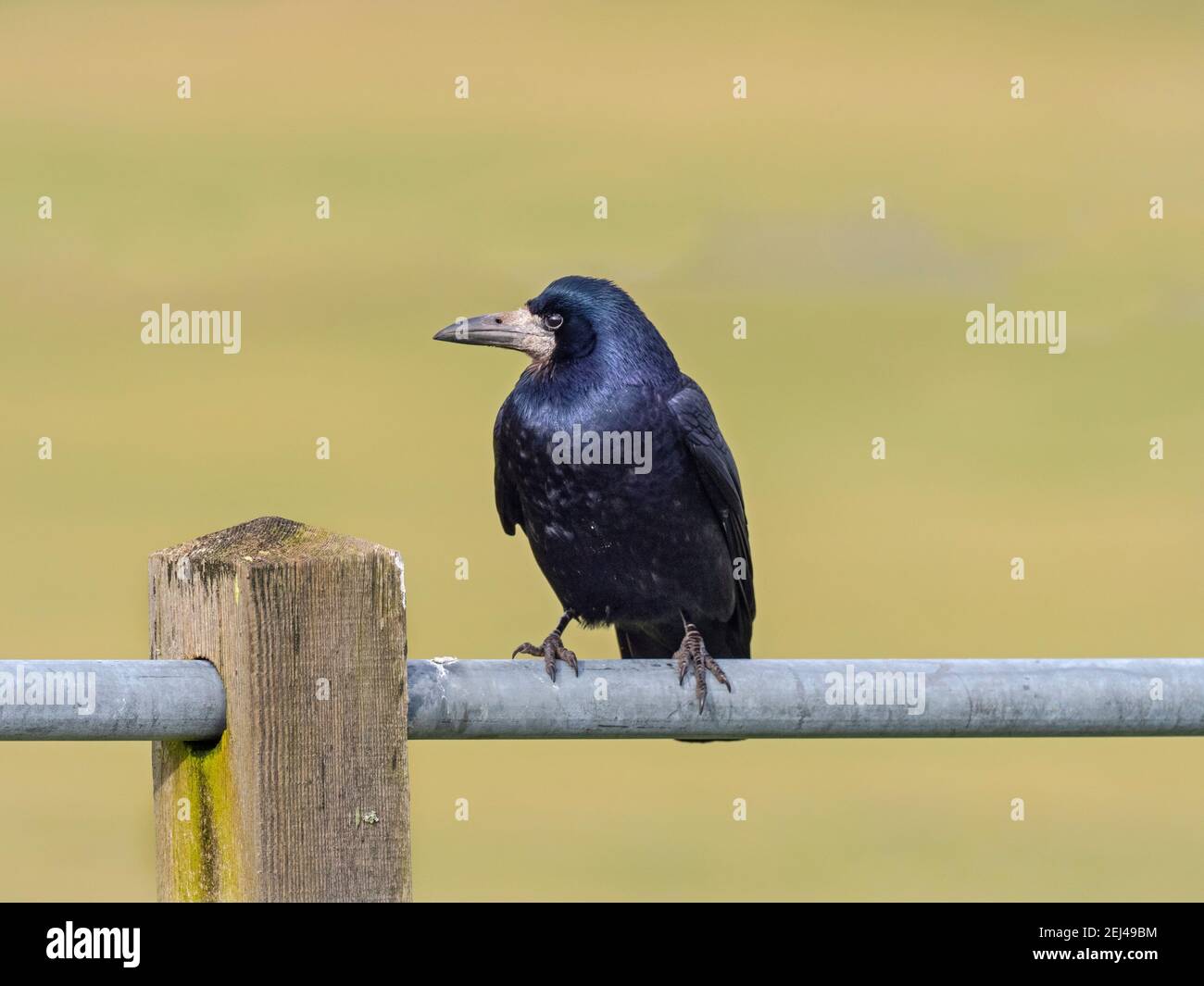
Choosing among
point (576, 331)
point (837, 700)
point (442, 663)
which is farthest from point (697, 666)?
point (576, 331)

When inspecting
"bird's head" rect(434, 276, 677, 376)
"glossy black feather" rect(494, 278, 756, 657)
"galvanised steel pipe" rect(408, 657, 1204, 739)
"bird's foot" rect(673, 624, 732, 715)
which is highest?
"bird's head" rect(434, 276, 677, 376)

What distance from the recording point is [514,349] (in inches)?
198

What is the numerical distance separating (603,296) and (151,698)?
9.27 feet

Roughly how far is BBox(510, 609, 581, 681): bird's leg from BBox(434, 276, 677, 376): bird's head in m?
0.75

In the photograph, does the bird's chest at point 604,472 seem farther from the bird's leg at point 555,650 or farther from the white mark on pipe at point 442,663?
the white mark on pipe at point 442,663

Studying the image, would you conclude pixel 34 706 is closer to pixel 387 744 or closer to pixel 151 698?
pixel 151 698

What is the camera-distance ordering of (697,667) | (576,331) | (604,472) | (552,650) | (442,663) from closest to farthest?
(442,663)
(697,667)
(552,650)
(604,472)
(576,331)

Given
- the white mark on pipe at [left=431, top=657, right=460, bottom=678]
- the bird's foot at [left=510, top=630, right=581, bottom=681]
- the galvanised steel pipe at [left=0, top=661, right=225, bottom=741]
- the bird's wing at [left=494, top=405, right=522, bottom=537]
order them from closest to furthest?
1. the galvanised steel pipe at [left=0, top=661, right=225, bottom=741]
2. the white mark on pipe at [left=431, top=657, right=460, bottom=678]
3. the bird's foot at [left=510, top=630, right=581, bottom=681]
4. the bird's wing at [left=494, top=405, right=522, bottom=537]

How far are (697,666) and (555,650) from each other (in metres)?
0.87

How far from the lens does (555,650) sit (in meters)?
4.04

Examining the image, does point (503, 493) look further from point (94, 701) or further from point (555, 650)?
point (94, 701)

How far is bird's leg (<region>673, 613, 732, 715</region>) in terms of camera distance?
9.37ft

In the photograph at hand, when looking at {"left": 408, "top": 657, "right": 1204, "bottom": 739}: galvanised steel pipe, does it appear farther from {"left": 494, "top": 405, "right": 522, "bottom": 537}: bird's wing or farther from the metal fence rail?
{"left": 494, "top": 405, "right": 522, "bottom": 537}: bird's wing

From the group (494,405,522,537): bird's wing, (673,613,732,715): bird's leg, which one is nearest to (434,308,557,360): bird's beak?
(494,405,522,537): bird's wing
